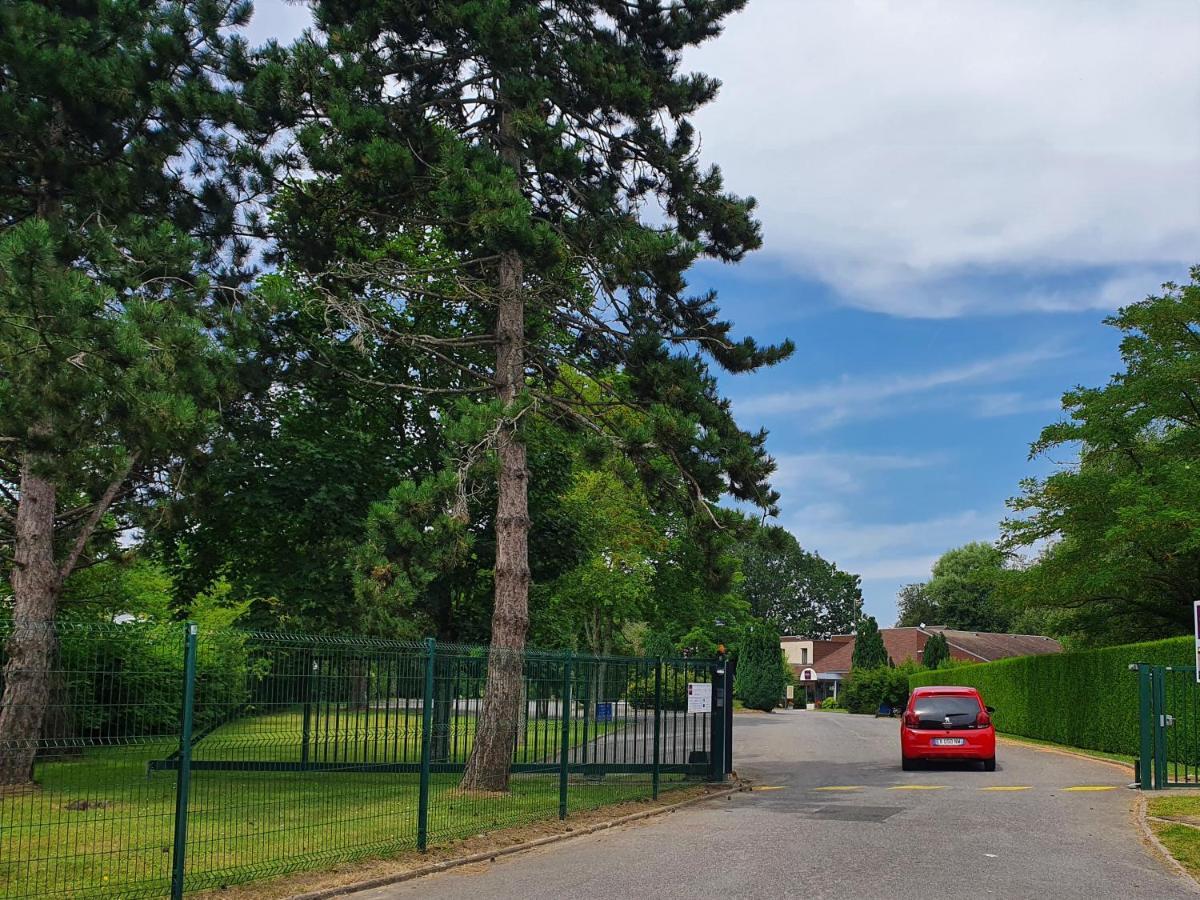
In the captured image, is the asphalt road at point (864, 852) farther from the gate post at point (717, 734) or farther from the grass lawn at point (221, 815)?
the grass lawn at point (221, 815)

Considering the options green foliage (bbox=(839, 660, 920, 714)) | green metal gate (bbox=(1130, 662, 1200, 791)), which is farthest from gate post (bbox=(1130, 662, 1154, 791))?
green foliage (bbox=(839, 660, 920, 714))

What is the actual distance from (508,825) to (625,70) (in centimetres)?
1189

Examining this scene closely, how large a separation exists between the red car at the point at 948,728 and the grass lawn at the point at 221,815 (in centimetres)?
1217

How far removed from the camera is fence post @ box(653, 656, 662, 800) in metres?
16.7

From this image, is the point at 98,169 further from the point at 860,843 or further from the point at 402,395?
the point at 860,843

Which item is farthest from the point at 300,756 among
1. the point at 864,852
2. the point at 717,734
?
the point at 717,734

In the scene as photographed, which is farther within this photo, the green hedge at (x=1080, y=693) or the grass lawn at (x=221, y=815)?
the green hedge at (x=1080, y=693)

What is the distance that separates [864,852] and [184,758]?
6.69 m

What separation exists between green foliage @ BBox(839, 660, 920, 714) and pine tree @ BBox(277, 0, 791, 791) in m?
47.6

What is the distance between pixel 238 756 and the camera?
898cm

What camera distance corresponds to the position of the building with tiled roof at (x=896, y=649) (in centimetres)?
8738

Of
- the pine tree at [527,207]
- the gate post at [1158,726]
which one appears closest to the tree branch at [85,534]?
the pine tree at [527,207]

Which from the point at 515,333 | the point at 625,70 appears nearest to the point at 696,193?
the point at 625,70

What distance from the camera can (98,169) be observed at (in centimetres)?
1623
